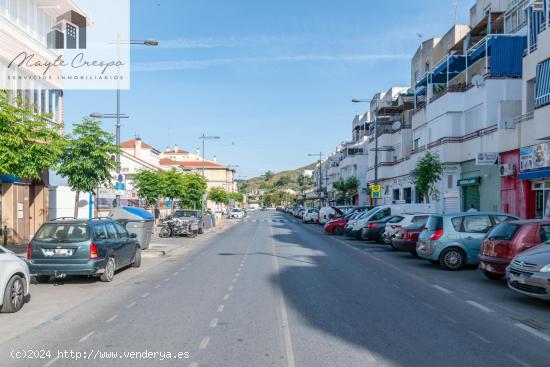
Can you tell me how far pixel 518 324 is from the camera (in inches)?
315

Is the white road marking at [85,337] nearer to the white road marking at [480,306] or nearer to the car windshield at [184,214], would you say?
the white road marking at [480,306]

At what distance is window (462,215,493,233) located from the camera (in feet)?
49.2

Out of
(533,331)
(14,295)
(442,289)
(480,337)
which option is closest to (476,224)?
(442,289)

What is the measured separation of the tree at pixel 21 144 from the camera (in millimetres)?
12469

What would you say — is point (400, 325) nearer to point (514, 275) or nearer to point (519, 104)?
point (514, 275)

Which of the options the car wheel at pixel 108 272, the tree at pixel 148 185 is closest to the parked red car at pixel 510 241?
the car wheel at pixel 108 272

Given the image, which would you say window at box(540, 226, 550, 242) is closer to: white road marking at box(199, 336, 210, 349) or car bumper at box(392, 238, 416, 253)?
car bumper at box(392, 238, 416, 253)

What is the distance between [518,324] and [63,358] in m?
6.39

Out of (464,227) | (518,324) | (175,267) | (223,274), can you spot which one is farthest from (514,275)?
(175,267)

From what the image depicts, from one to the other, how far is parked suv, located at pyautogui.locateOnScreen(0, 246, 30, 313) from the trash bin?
35.9ft

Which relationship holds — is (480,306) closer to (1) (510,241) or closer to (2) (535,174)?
(1) (510,241)

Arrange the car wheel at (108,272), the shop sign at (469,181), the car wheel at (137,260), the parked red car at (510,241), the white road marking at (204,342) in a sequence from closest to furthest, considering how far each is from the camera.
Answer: the white road marking at (204,342) < the parked red car at (510,241) < the car wheel at (108,272) < the car wheel at (137,260) < the shop sign at (469,181)

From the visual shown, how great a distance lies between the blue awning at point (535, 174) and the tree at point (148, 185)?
2201 cm

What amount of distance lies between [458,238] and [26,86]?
56.1 ft
